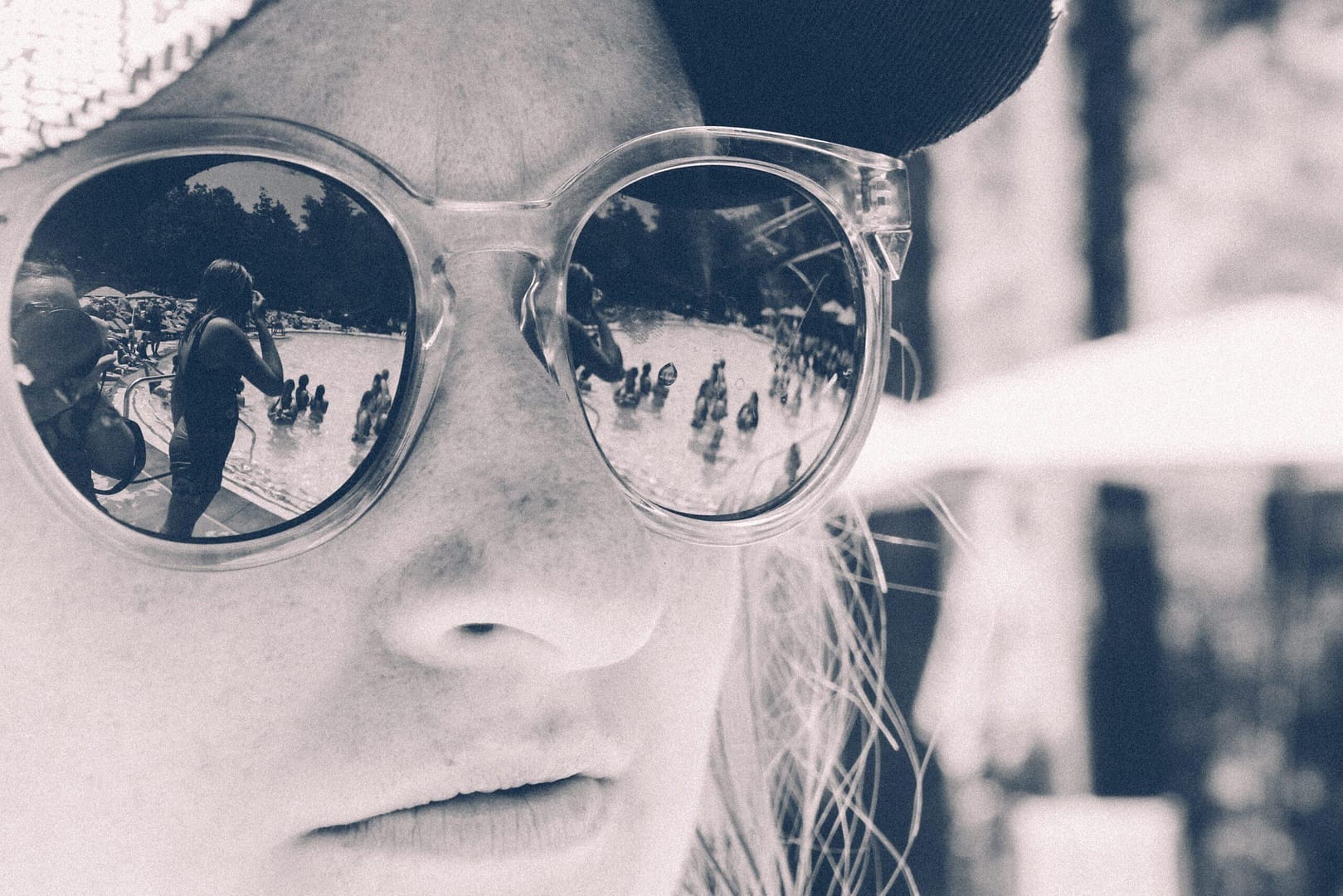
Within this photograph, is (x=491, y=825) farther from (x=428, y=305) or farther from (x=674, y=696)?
(x=428, y=305)

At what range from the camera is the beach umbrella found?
338 cm

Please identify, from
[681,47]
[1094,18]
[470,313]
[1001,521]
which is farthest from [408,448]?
[1094,18]

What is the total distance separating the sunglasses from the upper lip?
7.6 inches

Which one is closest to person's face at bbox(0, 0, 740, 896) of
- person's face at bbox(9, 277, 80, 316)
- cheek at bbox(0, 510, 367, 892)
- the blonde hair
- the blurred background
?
cheek at bbox(0, 510, 367, 892)

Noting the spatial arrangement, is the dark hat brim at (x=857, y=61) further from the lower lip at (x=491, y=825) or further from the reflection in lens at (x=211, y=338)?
the lower lip at (x=491, y=825)

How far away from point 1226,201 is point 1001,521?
1.27 metres

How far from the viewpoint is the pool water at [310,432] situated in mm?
706

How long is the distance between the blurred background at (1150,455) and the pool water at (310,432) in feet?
9.13

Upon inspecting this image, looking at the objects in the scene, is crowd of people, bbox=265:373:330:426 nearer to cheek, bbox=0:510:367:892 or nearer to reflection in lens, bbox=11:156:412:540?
reflection in lens, bbox=11:156:412:540

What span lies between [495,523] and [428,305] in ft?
0.54

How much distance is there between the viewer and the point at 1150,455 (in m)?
3.48

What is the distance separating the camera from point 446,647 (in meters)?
0.77

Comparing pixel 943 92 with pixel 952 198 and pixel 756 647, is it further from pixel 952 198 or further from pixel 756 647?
pixel 952 198

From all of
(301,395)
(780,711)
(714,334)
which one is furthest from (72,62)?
(780,711)
